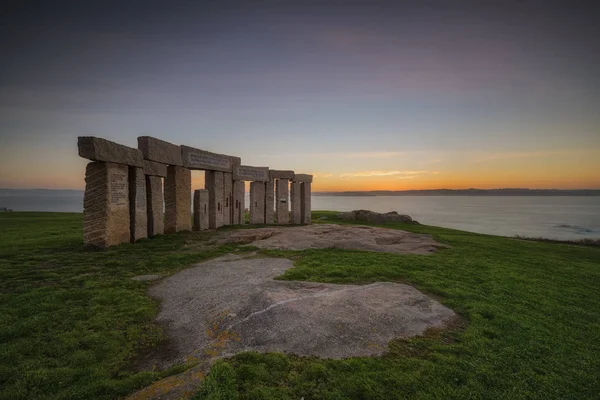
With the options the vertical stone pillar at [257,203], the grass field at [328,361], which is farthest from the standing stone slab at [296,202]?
the grass field at [328,361]

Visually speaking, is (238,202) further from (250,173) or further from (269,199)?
(269,199)

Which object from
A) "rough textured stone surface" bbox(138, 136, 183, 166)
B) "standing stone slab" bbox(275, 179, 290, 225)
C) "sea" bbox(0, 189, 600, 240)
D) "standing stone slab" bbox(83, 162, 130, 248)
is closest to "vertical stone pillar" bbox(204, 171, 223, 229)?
"rough textured stone surface" bbox(138, 136, 183, 166)

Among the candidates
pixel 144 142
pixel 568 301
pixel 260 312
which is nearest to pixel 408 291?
pixel 260 312

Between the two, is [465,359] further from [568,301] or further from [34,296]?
[34,296]

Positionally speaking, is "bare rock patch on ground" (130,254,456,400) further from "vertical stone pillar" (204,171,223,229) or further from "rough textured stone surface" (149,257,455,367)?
"vertical stone pillar" (204,171,223,229)

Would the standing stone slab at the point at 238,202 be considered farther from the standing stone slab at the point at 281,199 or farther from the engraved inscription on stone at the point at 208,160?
the standing stone slab at the point at 281,199

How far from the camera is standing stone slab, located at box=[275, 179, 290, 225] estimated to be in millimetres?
25453

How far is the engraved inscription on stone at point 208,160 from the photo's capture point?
64.2 feet

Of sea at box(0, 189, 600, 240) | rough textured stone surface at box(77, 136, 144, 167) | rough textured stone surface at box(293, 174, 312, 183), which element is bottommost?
sea at box(0, 189, 600, 240)

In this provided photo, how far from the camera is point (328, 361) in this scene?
4707 mm

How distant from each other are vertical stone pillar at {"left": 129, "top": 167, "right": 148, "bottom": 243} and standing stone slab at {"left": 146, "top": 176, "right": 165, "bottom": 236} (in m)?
0.73

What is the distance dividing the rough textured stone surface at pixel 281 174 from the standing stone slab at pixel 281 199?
36 centimetres

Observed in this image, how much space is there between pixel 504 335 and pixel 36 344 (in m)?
9.23

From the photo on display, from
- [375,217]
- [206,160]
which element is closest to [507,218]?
[375,217]
